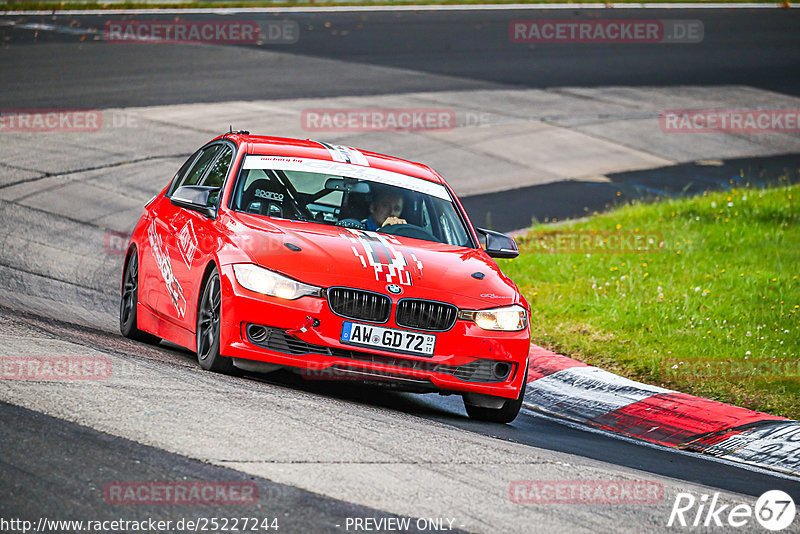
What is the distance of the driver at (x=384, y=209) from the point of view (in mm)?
8367

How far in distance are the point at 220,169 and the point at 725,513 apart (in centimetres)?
471

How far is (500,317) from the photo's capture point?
7.49 metres

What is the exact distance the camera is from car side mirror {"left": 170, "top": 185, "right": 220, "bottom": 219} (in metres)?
8.10

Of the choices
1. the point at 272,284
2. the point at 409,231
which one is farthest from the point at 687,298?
the point at 272,284

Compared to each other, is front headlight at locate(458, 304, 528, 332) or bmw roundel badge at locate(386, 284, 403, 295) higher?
bmw roundel badge at locate(386, 284, 403, 295)

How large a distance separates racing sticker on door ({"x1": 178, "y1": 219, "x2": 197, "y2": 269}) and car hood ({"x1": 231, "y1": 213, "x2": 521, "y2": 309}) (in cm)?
35

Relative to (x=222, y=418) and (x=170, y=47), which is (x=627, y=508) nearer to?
(x=222, y=418)

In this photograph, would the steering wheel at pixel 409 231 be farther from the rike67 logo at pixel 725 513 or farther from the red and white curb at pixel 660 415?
the rike67 logo at pixel 725 513

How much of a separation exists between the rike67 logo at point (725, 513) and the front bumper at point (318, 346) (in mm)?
1868

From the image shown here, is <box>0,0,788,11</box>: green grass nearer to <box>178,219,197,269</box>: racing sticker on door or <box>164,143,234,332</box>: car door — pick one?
<box>164,143,234,332</box>: car door

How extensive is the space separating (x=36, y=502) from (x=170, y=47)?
887 inches

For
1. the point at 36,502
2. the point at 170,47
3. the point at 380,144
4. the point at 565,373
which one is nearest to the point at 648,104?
the point at 380,144

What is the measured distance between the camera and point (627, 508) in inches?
219

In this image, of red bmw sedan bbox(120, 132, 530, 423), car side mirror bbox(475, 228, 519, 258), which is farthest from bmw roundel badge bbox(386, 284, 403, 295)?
car side mirror bbox(475, 228, 519, 258)
